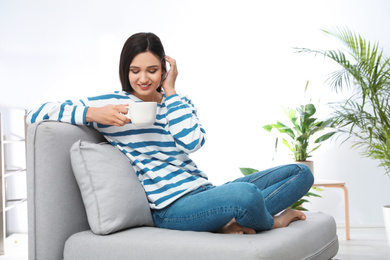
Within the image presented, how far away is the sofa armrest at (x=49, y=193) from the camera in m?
1.42

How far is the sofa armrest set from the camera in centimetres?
142

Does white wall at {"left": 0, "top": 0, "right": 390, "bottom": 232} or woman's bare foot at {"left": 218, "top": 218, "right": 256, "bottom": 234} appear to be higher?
white wall at {"left": 0, "top": 0, "right": 390, "bottom": 232}

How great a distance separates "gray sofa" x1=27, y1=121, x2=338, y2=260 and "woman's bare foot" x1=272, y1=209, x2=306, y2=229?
0.11 feet

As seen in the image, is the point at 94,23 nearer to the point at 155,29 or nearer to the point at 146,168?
the point at 155,29

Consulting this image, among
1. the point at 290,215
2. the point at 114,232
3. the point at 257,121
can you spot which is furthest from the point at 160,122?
the point at 257,121

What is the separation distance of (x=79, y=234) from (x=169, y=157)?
0.40 meters

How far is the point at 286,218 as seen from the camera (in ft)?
5.20

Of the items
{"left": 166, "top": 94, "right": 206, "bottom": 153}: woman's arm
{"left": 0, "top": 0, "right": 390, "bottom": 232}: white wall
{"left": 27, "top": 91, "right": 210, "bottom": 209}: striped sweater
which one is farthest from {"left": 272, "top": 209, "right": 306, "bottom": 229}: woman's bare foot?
{"left": 0, "top": 0, "right": 390, "bottom": 232}: white wall

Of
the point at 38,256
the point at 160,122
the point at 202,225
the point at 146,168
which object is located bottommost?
the point at 38,256

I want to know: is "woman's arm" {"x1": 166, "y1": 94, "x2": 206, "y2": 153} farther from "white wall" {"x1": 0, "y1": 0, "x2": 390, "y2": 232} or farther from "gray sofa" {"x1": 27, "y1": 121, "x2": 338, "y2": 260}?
"white wall" {"x1": 0, "y1": 0, "x2": 390, "y2": 232}

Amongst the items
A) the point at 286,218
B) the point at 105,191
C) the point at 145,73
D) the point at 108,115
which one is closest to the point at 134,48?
the point at 145,73

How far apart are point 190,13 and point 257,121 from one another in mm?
1054

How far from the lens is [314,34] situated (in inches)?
148

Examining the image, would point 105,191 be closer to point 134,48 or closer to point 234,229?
point 234,229
